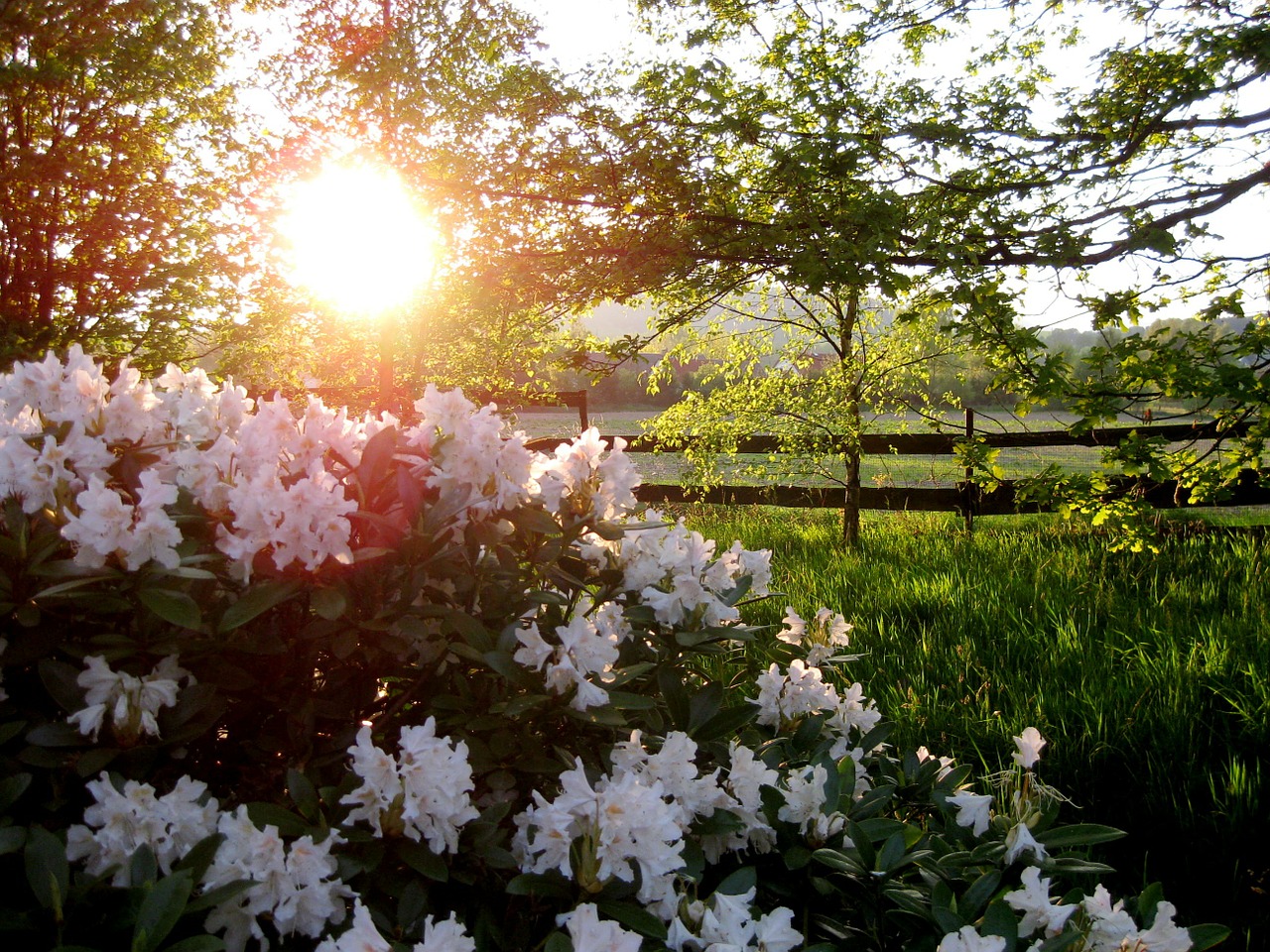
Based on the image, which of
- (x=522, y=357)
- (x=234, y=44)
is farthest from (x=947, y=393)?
(x=234, y=44)

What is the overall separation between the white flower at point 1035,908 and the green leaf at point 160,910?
121cm

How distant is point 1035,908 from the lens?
4.55ft

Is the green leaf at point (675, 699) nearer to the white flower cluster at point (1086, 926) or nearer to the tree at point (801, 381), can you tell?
the white flower cluster at point (1086, 926)

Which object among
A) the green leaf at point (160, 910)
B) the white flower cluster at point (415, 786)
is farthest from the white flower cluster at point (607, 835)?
the green leaf at point (160, 910)

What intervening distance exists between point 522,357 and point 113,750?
14.4ft

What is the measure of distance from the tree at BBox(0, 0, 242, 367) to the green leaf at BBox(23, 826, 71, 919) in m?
5.84

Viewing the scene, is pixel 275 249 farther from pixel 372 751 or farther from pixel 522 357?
pixel 372 751

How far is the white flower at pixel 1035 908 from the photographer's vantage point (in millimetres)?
1371

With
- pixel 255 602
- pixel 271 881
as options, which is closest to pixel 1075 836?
pixel 271 881

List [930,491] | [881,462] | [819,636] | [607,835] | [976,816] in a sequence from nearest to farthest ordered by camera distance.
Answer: [607,835]
[976,816]
[819,636]
[930,491]
[881,462]

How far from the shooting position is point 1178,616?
175 inches

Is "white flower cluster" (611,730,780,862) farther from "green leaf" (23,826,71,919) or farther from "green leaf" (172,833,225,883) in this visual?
"green leaf" (23,826,71,919)

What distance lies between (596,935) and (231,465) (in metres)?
0.95

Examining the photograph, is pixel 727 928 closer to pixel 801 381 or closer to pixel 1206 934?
pixel 1206 934
